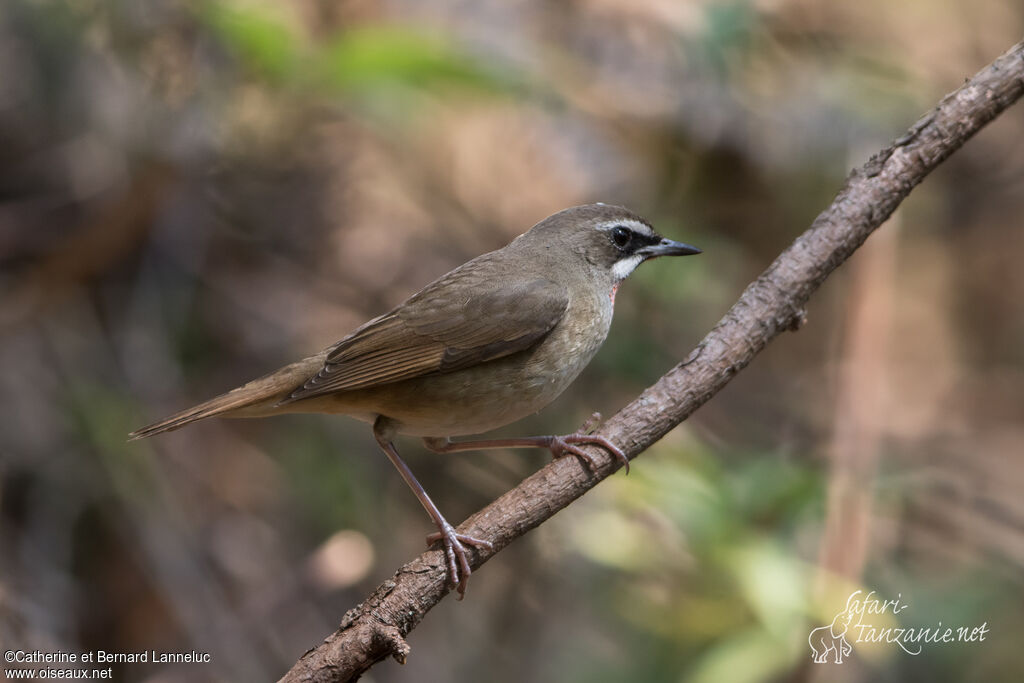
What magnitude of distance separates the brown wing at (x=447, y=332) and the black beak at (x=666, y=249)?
0.54 metres

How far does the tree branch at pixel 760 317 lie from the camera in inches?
123

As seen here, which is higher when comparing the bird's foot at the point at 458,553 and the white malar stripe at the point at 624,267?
the white malar stripe at the point at 624,267

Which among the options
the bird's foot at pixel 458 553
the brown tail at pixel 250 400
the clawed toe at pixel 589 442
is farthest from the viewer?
the brown tail at pixel 250 400

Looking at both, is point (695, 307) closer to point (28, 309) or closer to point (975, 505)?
point (975, 505)

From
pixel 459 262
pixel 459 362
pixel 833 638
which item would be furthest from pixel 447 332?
pixel 459 262

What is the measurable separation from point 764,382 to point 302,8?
439 cm

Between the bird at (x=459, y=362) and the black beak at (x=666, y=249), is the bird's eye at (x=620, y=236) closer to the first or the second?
the black beak at (x=666, y=249)

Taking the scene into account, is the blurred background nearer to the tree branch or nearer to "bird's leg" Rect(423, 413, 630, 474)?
"bird's leg" Rect(423, 413, 630, 474)

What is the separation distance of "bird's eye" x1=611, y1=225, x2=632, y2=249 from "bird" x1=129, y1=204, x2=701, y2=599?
0.70ft

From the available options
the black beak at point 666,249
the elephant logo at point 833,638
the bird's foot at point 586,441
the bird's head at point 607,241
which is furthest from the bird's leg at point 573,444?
the elephant logo at point 833,638

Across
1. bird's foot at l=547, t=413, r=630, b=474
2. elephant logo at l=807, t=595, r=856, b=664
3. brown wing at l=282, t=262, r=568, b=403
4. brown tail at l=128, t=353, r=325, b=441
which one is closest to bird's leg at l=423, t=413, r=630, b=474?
bird's foot at l=547, t=413, r=630, b=474

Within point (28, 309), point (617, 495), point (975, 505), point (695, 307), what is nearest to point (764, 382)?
point (695, 307)

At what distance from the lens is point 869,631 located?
13.7 feet

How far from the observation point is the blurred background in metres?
4.93
